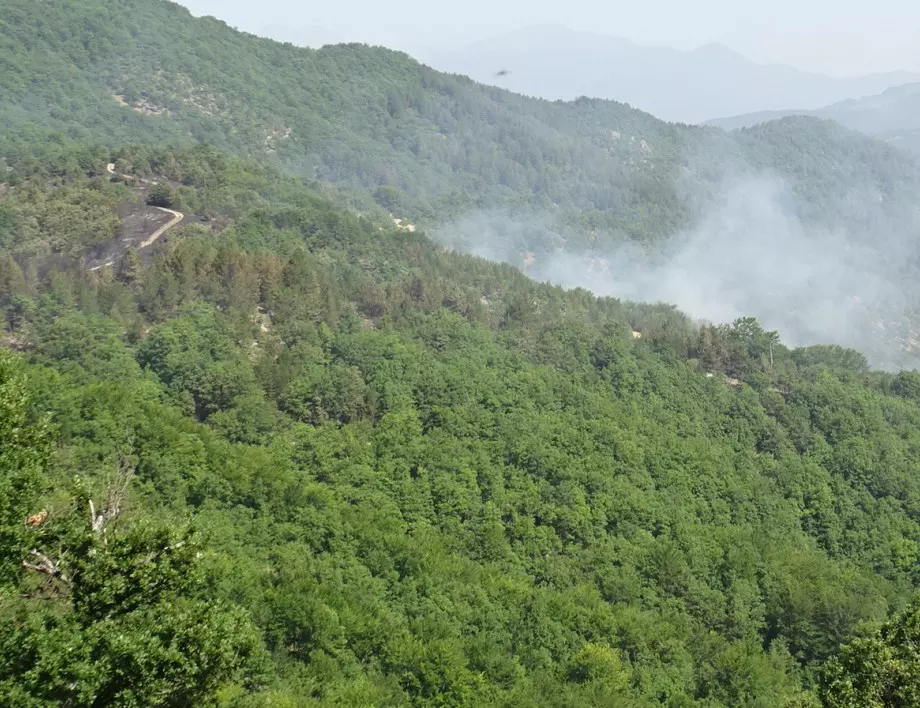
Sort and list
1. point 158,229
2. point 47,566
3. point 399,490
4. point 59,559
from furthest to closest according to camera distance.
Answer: point 158,229
point 399,490
point 47,566
point 59,559

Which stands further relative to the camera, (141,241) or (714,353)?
(714,353)

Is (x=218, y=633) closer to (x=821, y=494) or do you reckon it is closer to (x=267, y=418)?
(x=267, y=418)

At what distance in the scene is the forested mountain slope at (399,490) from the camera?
23.0 metres

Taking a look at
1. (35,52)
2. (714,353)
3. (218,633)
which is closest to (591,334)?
(714,353)

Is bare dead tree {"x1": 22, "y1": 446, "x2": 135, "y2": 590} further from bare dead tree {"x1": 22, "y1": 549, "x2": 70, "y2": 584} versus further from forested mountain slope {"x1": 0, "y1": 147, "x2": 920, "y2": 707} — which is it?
forested mountain slope {"x1": 0, "y1": 147, "x2": 920, "y2": 707}

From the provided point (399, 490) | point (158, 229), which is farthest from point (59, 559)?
point (158, 229)

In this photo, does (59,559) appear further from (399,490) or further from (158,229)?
(158,229)

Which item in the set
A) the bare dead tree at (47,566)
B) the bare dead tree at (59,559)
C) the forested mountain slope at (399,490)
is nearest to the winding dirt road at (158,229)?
the forested mountain slope at (399,490)

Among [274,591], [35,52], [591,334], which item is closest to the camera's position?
[274,591]

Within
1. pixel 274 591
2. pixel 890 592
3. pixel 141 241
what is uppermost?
pixel 141 241

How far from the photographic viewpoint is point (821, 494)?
75.7m

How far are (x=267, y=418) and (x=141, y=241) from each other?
3146 centimetres

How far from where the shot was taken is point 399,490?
6216 cm

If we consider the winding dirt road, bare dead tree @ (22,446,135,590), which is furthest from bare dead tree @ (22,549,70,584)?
the winding dirt road
